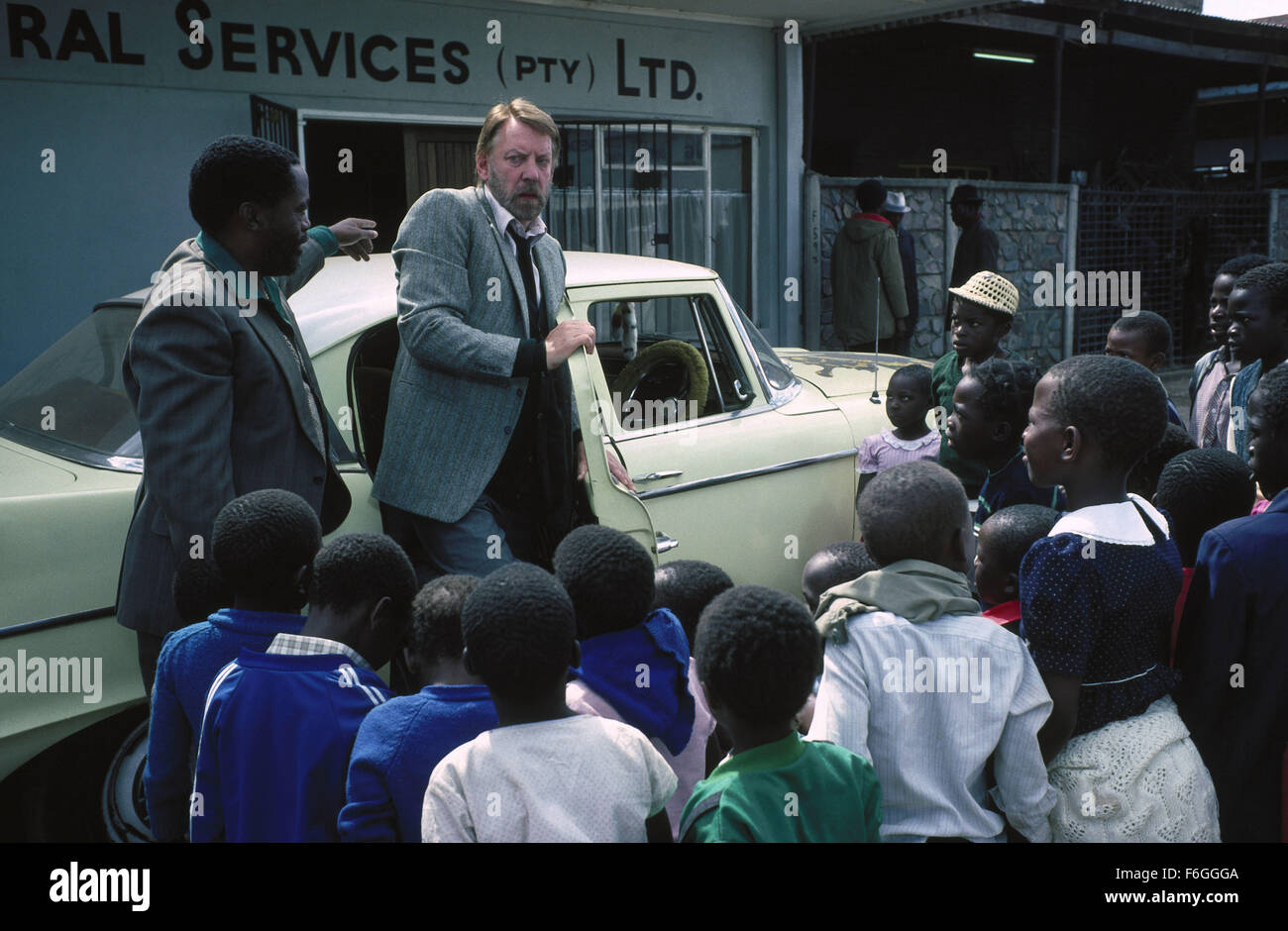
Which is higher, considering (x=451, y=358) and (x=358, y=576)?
(x=451, y=358)

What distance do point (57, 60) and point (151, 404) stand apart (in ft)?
16.3

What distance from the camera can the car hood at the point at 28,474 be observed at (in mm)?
2816

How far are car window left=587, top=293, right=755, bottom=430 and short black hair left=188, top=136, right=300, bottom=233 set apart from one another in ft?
5.46

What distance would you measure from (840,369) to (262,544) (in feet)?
11.4

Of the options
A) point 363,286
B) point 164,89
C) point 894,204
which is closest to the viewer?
point 363,286

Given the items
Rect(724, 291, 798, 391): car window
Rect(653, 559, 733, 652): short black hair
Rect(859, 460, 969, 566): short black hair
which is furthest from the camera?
Rect(724, 291, 798, 391): car window

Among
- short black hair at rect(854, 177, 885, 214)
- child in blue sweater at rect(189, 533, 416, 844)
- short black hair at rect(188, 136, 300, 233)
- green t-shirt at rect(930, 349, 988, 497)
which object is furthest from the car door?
short black hair at rect(854, 177, 885, 214)

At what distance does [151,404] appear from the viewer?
2.49 m

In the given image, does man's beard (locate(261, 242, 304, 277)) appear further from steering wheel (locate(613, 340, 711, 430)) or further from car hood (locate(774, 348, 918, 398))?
car hood (locate(774, 348, 918, 398))

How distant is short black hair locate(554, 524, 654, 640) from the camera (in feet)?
7.31

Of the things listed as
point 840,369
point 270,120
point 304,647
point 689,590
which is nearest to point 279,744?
point 304,647

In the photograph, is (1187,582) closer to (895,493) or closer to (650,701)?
(895,493)

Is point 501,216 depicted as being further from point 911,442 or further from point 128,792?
point 911,442

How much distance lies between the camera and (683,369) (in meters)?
4.43
